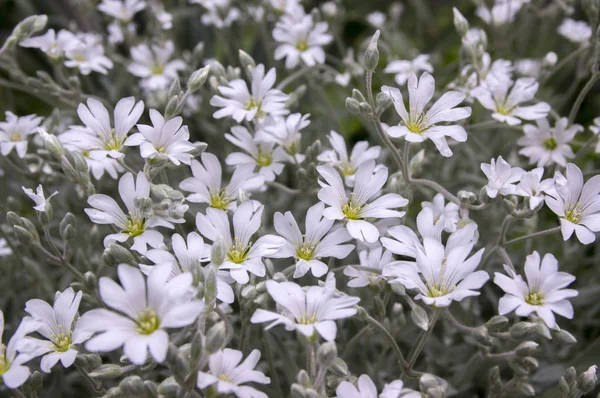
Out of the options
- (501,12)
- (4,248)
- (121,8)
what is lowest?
(4,248)

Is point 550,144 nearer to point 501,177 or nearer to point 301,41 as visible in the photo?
point 501,177

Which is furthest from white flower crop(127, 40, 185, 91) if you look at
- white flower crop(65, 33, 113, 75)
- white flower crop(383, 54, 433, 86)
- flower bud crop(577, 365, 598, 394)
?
flower bud crop(577, 365, 598, 394)

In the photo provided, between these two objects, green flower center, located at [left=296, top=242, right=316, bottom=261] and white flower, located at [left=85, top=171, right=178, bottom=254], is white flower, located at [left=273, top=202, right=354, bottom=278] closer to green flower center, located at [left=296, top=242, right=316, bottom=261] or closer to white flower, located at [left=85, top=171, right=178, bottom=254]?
green flower center, located at [left=296, top=242, right=316, bottom=261]

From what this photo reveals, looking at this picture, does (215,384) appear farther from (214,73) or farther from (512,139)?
(512,139)

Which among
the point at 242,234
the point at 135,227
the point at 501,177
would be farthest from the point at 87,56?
the point at 501,177

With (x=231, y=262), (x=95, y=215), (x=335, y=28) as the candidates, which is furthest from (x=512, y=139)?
(x=95, y=215)

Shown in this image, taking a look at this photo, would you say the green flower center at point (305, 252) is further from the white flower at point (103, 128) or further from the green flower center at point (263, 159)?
the white flower at point (103, 128)
